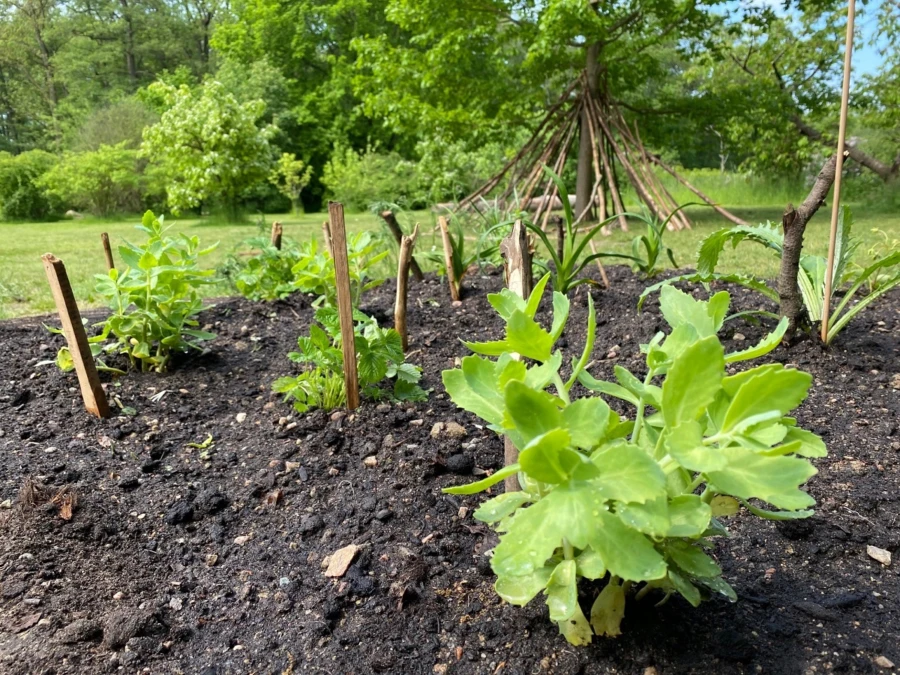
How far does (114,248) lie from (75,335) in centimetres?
576

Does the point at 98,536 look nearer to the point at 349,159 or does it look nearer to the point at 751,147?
the point at 751,147

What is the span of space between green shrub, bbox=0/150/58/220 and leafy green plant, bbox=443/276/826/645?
1382 cm

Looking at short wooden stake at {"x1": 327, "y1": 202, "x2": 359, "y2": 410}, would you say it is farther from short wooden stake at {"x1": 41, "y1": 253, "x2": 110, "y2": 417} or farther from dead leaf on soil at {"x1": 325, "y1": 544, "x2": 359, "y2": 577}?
short wooden stake at {"x1": 41, "y1": 253, "x2": 110, "y2": 417}

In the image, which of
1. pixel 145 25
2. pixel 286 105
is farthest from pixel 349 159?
pixel 145 25

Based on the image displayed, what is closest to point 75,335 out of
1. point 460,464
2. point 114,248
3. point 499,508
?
point 460,464

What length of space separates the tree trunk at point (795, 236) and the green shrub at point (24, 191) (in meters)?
13.6

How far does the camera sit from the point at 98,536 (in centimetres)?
122

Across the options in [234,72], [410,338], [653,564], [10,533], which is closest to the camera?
[653,564]

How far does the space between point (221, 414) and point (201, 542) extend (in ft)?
1.99

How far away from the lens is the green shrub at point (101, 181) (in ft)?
38.1

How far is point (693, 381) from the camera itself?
0.65 metres

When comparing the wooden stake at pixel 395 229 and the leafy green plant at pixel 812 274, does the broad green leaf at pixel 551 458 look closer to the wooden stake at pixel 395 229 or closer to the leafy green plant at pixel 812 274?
the leafy green plant at pixel 812 274

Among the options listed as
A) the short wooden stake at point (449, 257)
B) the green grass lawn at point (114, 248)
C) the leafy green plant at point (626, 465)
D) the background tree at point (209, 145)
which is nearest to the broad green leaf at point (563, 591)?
the leafy green plant at point (626, 465)

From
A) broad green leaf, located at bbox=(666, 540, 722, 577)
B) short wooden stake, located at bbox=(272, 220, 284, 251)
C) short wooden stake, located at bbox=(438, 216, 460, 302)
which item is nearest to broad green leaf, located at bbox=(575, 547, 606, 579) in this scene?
broad green leaf, located at bbox=(666, 540, 722, 577)
